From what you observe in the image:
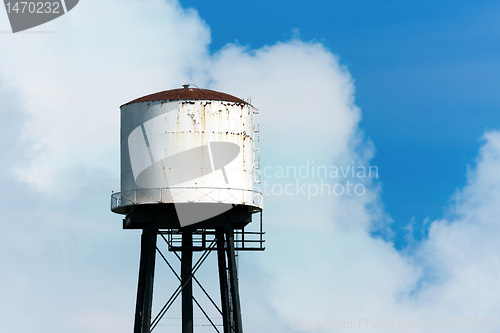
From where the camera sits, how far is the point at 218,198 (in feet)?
235

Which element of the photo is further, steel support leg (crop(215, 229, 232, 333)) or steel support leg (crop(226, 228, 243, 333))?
steel support leg (crop(215, 229, 232, 333))

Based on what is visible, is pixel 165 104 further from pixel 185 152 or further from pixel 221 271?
pixel 221 271

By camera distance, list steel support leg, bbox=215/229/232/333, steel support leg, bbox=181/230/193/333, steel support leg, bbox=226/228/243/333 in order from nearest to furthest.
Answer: steel support leg, bbox=226/228/243/333
steel support leg, bbox=215/229/232/333
steel support leg, bbox=181/230/193/333

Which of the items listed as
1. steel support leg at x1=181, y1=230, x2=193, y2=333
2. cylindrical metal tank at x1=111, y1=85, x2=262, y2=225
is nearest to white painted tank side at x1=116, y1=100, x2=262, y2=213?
cylindrical metal tank at x1=111, y1=85, x2=262, y2=225

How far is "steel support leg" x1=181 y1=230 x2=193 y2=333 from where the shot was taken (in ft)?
246

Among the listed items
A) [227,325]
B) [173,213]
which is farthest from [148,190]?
[227,325]

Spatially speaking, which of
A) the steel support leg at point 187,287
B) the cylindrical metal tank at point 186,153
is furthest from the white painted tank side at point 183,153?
the steel support leg at point 187,287

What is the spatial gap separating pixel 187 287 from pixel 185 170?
583 centimetres

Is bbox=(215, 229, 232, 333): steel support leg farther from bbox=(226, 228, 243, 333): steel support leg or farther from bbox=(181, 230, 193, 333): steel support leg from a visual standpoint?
bbox=(181, 230, 193, 333): steel support leg

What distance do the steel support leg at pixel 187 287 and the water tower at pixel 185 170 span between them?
5.84 feet

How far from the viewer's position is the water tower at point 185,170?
7144 cm

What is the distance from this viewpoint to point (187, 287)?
246 ft

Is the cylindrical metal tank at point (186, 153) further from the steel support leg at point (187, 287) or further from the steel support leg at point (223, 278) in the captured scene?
the steel support leg at point (187, 287)

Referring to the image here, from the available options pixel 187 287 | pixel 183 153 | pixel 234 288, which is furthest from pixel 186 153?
pixel 187 287
